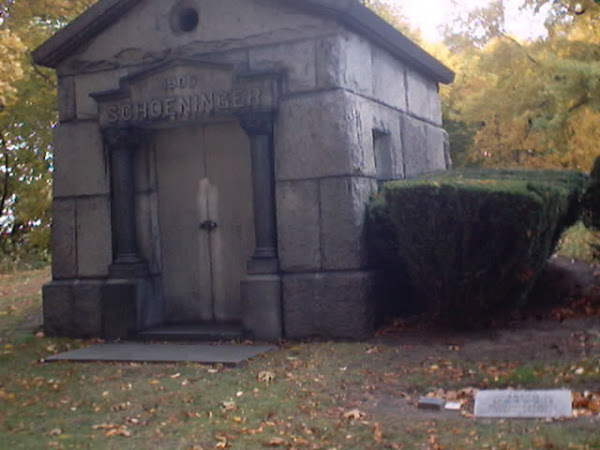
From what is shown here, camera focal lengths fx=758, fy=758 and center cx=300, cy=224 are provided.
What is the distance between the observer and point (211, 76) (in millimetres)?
8680

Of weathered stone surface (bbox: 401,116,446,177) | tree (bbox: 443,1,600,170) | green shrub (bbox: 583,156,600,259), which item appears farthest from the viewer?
tree (bbox: 443,1,600,170)

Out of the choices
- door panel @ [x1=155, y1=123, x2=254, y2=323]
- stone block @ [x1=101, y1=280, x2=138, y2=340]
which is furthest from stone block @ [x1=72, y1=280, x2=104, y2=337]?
door panel @ [x1=155, y1=123, x2=254, y2=323]

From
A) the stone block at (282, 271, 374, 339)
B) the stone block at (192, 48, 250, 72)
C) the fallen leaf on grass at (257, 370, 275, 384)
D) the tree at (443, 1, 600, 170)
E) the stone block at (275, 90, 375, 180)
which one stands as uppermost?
the tree at (443, 1, 600, 170)

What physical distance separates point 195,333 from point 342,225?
6.89ft

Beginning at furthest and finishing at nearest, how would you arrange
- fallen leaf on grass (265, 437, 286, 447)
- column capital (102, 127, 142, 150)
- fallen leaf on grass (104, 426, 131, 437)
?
column capital (102, 127, 142, 150) → fallen leaf on grass (104, 426, 131, 437) → fallen leaf on grass (265, 437, 286, 447)

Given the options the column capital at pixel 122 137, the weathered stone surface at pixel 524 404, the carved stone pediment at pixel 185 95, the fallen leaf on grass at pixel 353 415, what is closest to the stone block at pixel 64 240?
the column capital at pixel 122 137

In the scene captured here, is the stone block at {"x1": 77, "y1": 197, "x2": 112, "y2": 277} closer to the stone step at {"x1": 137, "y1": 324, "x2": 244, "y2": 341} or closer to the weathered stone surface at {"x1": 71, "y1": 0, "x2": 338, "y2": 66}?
the stone step at {"x1": 137, "y1": 324, "x2": 244, "y2": 341}

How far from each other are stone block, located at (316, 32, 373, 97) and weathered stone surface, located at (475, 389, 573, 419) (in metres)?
4.06

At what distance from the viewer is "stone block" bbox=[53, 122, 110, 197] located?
9.43 meters

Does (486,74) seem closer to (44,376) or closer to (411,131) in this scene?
(411,131)

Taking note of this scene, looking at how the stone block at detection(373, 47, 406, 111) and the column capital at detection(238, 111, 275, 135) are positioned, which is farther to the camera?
the stone block at detection(373, 47, 406, 111)

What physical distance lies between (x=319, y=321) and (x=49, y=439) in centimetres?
361

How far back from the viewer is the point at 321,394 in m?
6.11

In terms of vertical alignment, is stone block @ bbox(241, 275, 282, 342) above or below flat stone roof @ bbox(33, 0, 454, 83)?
below
